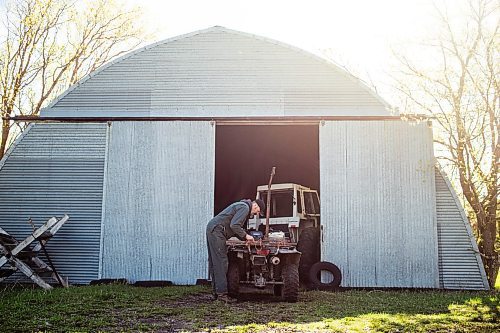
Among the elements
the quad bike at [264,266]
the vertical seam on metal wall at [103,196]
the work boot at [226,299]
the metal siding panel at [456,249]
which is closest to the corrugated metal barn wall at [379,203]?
the metal siding panel at [456,249]

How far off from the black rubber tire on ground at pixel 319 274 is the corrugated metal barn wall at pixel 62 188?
4.87 m

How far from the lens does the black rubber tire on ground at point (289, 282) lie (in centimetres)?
1130

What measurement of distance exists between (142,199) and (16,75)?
46.5 feet

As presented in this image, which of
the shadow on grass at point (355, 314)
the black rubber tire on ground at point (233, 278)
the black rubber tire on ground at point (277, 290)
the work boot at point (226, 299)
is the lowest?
the shadow on grass at point (355, 314)

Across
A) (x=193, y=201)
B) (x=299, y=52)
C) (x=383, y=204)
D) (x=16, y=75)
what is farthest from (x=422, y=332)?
(x=16, y=75)

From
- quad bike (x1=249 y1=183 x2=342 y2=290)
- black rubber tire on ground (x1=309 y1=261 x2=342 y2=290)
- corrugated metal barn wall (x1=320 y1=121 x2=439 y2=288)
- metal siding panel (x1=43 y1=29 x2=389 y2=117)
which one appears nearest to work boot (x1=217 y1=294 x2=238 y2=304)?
quad bike (x1=249 y1=183 x2=342 y2=290)

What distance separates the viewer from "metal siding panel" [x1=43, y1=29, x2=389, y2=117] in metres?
15.8

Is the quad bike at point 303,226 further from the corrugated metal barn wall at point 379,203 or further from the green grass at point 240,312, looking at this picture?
the green grass at point 240,312

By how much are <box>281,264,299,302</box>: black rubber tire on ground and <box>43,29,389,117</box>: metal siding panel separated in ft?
17.4

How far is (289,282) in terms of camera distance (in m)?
11.3

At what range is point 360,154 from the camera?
15.3m

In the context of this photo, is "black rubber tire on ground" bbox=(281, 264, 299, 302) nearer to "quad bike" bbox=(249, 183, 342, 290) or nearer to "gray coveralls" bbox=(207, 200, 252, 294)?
"gray coveralls" bbox=(207, 200, 252, 294)

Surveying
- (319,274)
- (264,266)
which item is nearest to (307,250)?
(319,274)

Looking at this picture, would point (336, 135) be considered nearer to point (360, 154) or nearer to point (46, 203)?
point (360, 154)
